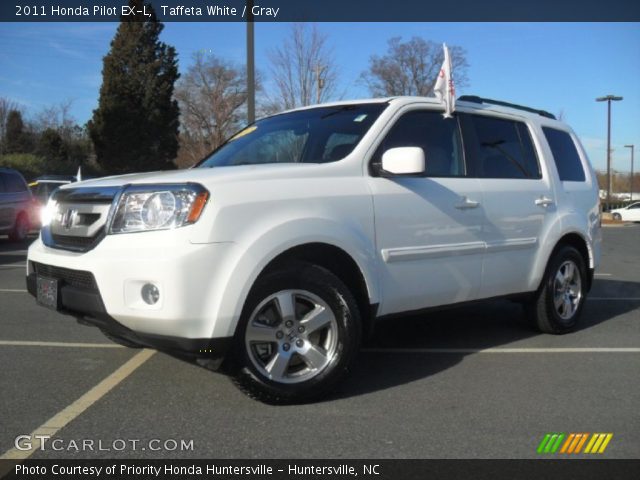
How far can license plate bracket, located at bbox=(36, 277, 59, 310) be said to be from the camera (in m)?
3.54

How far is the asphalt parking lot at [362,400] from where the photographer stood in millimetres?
3021

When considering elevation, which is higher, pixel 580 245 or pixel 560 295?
pixel 580 245

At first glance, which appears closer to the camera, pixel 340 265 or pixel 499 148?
pixel 340 265

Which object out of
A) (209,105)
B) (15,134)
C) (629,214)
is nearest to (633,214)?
(629,214)

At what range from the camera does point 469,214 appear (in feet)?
14.5

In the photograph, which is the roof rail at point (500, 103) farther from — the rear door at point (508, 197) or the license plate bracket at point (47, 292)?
the license plate bracket at point (47, 292)

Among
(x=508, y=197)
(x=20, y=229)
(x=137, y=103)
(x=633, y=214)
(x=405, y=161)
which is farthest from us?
(x=137, y=103)

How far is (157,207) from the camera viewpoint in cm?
324

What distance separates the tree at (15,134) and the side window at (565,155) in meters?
41.4

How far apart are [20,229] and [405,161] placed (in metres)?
13.7

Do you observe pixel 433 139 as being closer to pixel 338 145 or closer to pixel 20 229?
pixel 338 145

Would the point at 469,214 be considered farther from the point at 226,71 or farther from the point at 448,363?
the point at 226,71

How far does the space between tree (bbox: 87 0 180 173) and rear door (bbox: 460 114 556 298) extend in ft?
117

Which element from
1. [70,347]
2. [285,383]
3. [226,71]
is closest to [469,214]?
[285,383]
